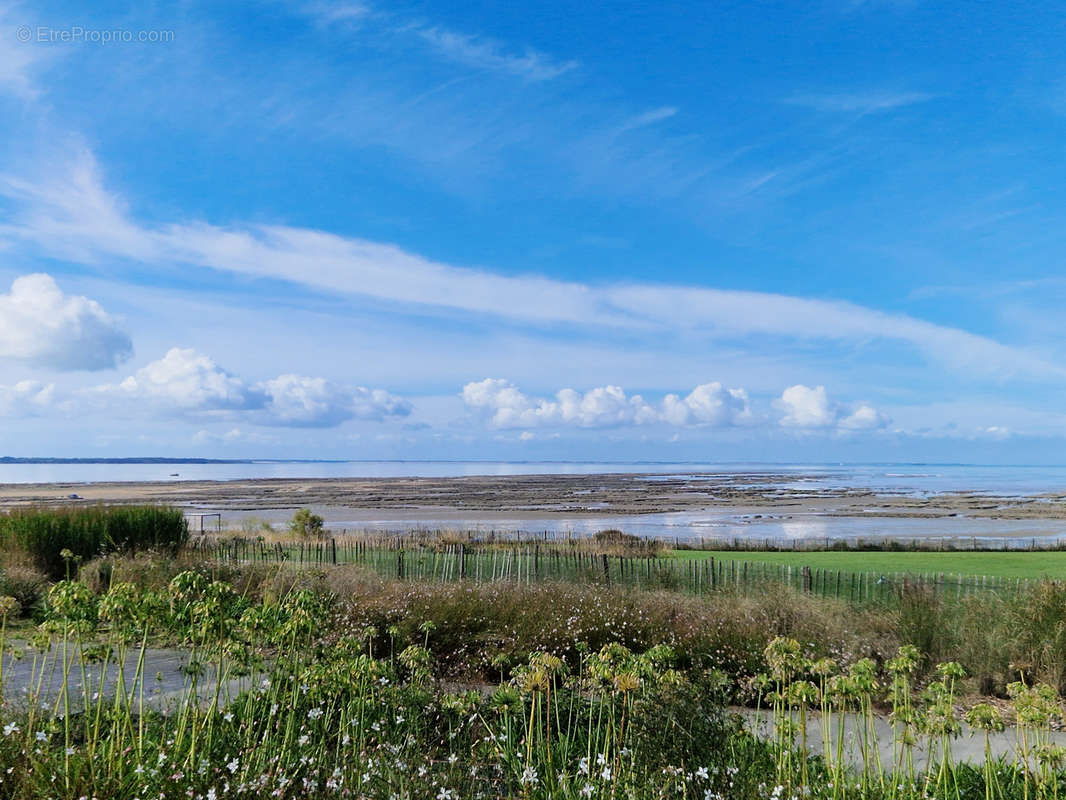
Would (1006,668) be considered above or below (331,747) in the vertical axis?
below

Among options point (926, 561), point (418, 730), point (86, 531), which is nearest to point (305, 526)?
point (86, 531)

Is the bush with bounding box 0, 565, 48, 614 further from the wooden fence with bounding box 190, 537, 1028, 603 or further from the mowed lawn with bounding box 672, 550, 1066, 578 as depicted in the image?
the mowed lawn with bounding box 672, 550, 1066, 578

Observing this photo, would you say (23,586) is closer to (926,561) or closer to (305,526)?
(305,526)

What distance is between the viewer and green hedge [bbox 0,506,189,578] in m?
14.6

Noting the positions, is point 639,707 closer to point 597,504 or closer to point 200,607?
point 200,607

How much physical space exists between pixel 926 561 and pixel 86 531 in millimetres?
19278

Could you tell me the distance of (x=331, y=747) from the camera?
5.00 metres

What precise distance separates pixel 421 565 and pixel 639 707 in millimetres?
12839

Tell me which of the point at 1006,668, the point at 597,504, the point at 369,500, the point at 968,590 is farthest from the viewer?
the point at 369,500

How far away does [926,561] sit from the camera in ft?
63.3

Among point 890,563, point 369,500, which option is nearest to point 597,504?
point 369,500

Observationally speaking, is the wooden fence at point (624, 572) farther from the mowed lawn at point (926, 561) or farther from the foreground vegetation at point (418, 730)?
the foreground vegetation at point (418, 730)

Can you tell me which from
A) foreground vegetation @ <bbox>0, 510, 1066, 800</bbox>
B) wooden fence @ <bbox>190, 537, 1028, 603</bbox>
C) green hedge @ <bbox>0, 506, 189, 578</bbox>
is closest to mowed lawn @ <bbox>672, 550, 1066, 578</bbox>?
wooden fence @ <bbox>190, 537, 1028, 603</bbox>

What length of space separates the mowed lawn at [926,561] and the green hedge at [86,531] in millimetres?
12919
